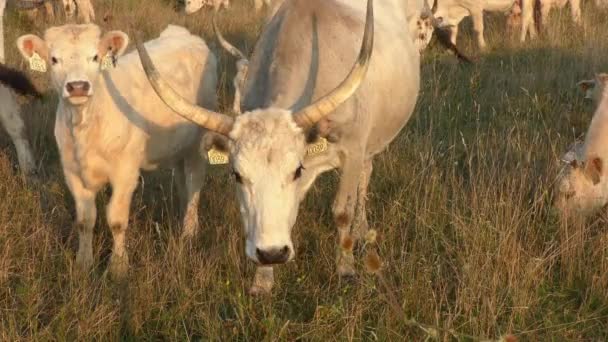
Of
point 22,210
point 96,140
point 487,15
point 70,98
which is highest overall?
point 70,98

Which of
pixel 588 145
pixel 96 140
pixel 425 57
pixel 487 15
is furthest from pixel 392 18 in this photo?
pixel 487 15

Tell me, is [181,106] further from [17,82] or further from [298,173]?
[17,82]

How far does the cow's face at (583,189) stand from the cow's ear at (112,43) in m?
2.81

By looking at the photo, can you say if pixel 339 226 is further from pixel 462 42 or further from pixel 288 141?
pixel 462 42

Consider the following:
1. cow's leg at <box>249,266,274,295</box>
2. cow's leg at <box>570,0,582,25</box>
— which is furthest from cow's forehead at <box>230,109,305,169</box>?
cow's leg at <box>570,0,582,25</box>

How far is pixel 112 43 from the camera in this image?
527cm

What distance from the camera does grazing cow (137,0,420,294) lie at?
3926mm

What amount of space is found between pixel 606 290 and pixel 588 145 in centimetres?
129

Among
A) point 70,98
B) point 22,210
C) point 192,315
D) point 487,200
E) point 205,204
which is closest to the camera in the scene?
point 192,315

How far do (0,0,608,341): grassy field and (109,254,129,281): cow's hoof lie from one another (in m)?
0.06

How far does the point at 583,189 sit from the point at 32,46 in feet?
11.3

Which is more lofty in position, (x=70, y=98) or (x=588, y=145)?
(x=70, y=98)

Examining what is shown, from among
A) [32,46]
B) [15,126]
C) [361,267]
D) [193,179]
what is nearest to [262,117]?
[361,267]

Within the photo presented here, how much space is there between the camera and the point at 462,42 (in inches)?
510
